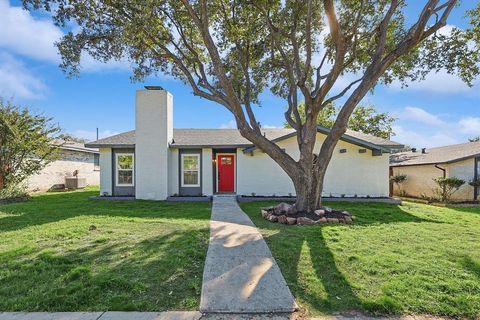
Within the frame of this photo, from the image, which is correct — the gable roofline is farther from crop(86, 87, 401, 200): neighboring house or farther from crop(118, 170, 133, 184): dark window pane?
crop(118, 170, 133, 184): dark window pane

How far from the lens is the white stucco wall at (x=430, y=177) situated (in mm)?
15688

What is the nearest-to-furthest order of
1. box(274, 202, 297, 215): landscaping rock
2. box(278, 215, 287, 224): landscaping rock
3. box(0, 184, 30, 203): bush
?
1. box(278, 215, 287, 224): landscaping rock
2. box(274, 202, 297, 215): landscaping rock
3. box(0, 184, 30, 203): bush

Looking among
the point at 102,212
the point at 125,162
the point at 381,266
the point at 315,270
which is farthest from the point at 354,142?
the point at 125,162

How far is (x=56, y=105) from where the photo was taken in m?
17.5

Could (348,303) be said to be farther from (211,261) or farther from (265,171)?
(265,171)

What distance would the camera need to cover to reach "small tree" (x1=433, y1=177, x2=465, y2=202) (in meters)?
14.5

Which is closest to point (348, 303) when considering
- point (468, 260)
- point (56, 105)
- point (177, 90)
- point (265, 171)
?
point (468, 260)

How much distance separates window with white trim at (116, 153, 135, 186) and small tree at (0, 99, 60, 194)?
4.20 metres

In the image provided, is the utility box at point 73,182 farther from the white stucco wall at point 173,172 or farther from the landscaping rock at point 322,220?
the landscaping rock at point 322,220

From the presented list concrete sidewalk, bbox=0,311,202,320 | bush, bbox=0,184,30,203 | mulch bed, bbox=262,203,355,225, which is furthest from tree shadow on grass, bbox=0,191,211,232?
concrete sidewalk, bbox=0,311,202,320

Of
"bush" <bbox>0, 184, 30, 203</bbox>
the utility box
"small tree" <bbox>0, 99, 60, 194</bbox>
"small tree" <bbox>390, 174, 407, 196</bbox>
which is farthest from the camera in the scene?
the utility box

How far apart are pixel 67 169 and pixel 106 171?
8560 mm

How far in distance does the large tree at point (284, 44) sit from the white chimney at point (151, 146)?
7.05ft

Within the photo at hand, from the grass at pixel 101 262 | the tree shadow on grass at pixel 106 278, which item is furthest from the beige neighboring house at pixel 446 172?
the tree shadow on grass at pixel 106 278
